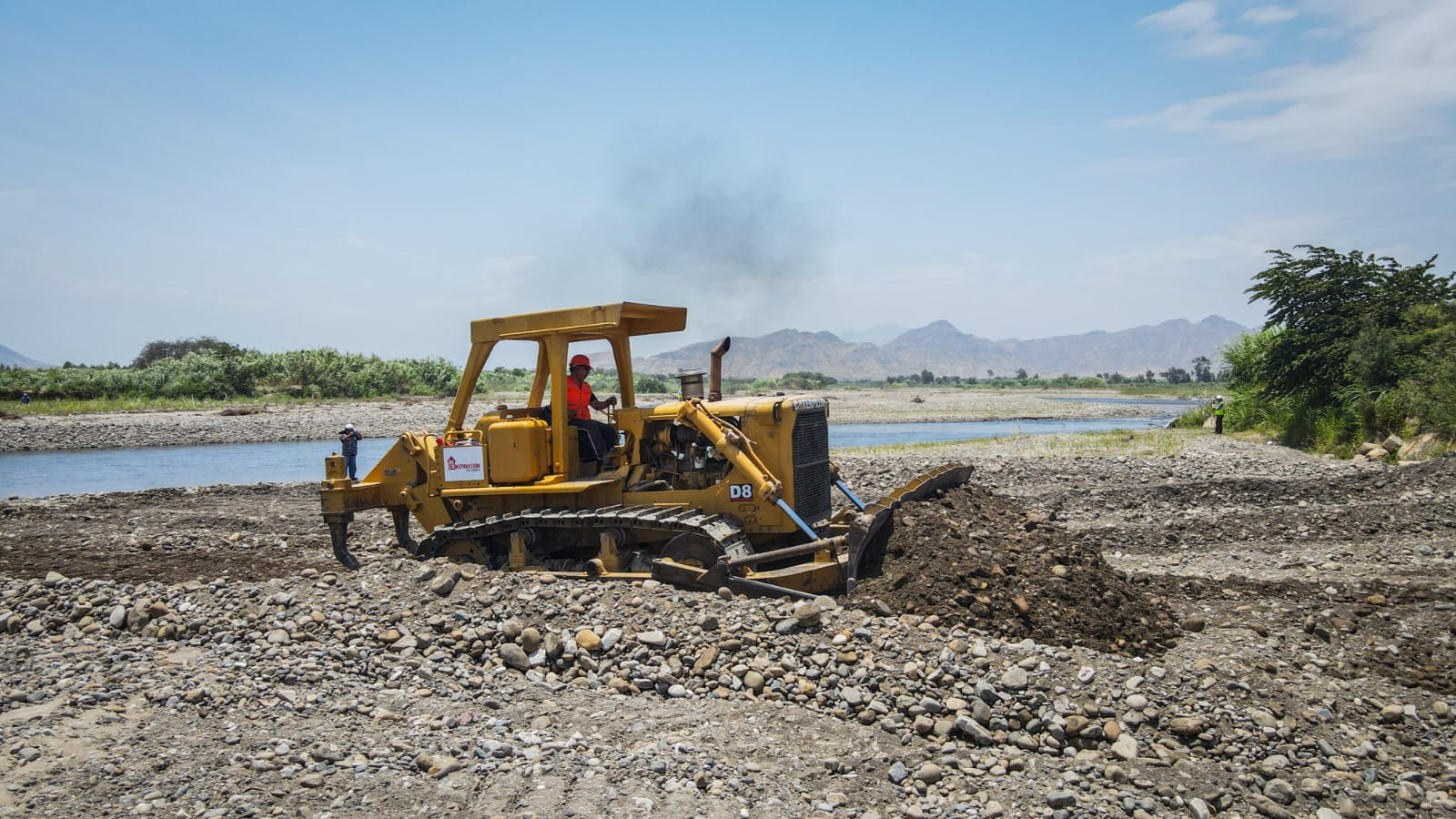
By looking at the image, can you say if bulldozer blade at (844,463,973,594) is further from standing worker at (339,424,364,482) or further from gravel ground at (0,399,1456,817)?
standing worker at (339,424,364,482)

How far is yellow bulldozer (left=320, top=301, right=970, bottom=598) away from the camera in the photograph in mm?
9023

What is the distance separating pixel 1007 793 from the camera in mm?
5438

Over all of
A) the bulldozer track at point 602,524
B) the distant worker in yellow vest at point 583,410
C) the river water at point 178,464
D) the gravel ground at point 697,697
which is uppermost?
the distant worker in yellow vest at point 583,410

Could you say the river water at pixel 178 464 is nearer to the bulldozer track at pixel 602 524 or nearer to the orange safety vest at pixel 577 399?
the bulldozer track at pixel 602 524

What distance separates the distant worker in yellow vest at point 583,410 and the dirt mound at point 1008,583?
131 inches

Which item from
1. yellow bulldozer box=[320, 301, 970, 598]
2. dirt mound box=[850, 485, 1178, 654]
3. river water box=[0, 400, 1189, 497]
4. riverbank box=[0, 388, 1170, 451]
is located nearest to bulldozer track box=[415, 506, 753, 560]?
yellow bulldozer box=[320, 301, 970, 598]

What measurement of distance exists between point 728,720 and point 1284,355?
25.4 metres

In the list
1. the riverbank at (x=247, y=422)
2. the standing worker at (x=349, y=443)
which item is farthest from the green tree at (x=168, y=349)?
the standing worker at (x=349, y=443)

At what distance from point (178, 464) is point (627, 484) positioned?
25.2 metres

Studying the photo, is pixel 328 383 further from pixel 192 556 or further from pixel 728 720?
pixel 728 720

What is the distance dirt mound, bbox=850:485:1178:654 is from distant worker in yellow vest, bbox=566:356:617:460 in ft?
10.9

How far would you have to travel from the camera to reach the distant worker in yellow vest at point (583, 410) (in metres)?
10.5

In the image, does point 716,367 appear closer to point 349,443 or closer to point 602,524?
point 602,524

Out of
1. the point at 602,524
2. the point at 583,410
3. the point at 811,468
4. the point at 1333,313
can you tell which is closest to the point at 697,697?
the point at 602,524
